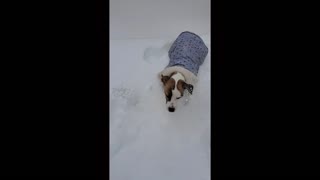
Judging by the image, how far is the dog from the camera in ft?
5.12

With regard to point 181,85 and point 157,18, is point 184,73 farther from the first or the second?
point 157,18

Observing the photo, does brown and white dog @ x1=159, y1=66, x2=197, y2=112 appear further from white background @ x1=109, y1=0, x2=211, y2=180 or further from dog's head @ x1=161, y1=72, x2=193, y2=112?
white background @ x1=109, y1=0, x2=211, y2=180

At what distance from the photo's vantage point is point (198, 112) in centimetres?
171

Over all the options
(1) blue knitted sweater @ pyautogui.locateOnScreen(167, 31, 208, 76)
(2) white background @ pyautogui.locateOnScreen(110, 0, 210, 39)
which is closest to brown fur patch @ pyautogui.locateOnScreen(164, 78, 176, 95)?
(1) blue knitted sweater @ pyautogui.locateOnScreen(167, 31, 208, 76)

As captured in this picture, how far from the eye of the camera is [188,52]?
1.66 meters

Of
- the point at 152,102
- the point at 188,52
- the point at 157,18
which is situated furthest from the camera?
the point at 157,18

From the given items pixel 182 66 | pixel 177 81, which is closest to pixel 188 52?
pixel 182 66

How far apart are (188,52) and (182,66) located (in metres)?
0.10

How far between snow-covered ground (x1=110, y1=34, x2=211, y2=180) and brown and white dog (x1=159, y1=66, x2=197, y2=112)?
0.12m

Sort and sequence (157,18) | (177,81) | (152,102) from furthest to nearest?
(157,18), (152,102), (177,81)
